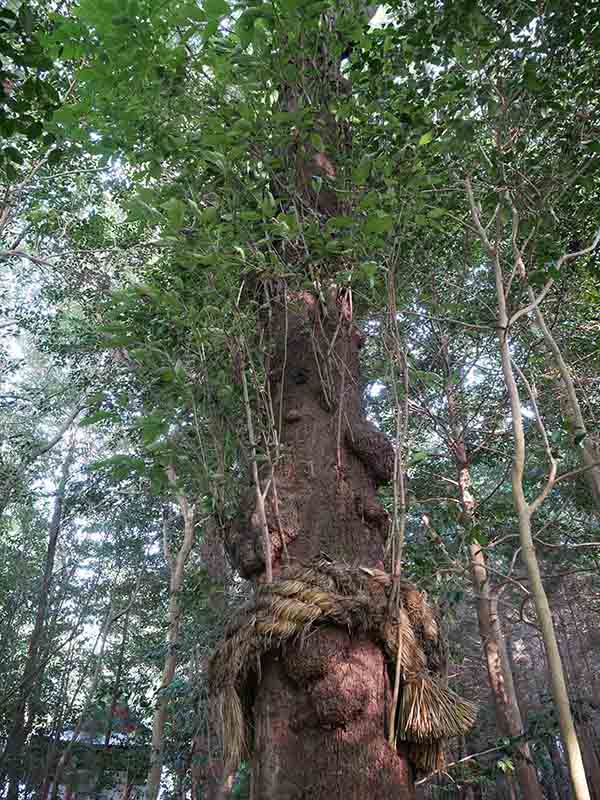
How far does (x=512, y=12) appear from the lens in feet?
7.00

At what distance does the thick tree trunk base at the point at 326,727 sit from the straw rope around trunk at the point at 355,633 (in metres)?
0.04

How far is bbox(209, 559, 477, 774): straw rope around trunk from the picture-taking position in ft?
4.78

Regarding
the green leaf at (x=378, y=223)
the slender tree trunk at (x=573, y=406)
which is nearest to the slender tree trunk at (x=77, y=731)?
the slender tree trunk at (x=573, y=406)

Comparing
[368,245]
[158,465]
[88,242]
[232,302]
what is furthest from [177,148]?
[88,242]

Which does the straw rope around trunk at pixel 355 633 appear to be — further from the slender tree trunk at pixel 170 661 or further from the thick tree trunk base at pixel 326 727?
the slender tree trunk at pixel 170 661

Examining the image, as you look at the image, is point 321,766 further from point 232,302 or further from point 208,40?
point 208,40

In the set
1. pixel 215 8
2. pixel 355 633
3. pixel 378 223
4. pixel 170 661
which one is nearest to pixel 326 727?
pixel 355 633

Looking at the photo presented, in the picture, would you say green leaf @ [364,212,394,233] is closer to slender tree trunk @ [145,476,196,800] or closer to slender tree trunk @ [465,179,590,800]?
slender tree trunk @ [465,179,590,800]

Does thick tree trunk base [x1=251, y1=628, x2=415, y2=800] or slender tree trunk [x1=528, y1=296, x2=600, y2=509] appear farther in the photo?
slender tree trunk [x1=528, y1=296, x2=600, y2=509]

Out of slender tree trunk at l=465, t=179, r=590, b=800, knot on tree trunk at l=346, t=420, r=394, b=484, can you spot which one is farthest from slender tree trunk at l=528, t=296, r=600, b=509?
knot on tree trunk at l=346, t=420, r=394, b=484

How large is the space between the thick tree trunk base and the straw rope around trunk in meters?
0.04

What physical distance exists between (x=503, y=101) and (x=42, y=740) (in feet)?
39.1

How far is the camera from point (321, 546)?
1.80 m

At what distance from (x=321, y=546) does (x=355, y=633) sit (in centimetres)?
32
